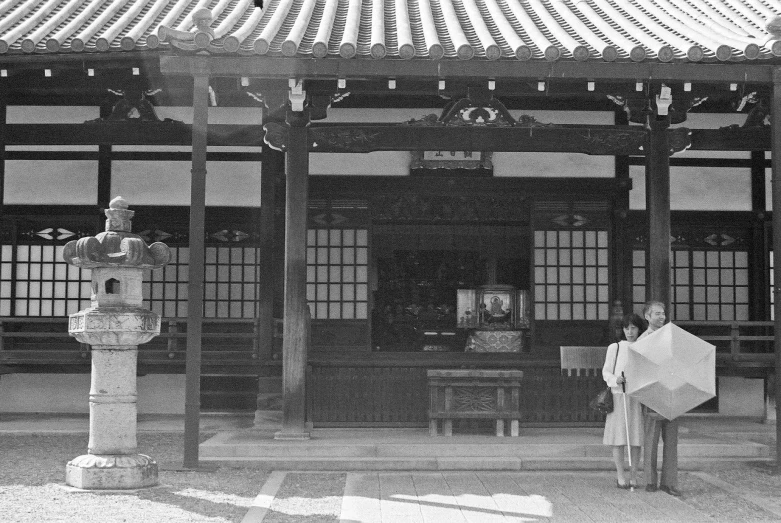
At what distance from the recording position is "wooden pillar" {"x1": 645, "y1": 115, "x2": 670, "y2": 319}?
10672 mm

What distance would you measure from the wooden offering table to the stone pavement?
124 cm

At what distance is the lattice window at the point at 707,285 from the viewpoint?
13.5 m

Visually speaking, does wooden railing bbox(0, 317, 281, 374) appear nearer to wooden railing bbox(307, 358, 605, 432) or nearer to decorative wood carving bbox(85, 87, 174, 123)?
wooden railing bbox(307, 358, 605, 432)

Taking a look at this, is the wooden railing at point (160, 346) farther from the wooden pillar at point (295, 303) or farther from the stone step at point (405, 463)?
the stone step at point (405, 463)

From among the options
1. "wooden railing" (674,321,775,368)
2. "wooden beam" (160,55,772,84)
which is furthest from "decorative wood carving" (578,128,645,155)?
"wooden railing" (674,321,775,368)

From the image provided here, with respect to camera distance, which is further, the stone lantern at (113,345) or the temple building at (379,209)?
the temple building at (379,209)

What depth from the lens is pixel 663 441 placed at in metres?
8.55

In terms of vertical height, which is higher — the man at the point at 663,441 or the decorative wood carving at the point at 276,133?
the decorative wood carving at the point at 276,133

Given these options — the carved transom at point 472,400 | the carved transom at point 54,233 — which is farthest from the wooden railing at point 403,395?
the carved transom at point 54,233

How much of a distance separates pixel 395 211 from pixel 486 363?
2.96 m

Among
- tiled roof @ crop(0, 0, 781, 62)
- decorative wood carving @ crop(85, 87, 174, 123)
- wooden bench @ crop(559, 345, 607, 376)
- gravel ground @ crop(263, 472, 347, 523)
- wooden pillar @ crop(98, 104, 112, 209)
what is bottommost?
gravel ground @ crop(263, 472, 347, 523)

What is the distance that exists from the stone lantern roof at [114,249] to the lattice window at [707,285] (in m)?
7.56

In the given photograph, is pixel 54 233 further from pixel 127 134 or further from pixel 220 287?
pixel 220 287

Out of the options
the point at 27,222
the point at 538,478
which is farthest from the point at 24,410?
the point at 538,478
